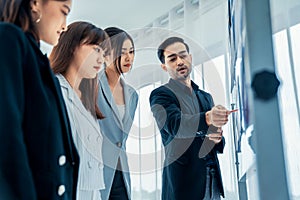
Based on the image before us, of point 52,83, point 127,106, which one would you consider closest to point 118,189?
point 127,106

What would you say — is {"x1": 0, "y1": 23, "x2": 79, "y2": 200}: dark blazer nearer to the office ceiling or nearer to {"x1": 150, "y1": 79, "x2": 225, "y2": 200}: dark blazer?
{"x1": 150, "y1": 79, "x2": 225, "y2": 200}: dark blazer

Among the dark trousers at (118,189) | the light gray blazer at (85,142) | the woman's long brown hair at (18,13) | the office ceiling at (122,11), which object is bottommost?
the dark trousers at (118,189)

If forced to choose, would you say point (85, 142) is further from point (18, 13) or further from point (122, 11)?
point (122, 11)

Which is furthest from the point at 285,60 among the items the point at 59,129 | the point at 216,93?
the point at 59,129

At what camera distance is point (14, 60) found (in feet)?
1.91

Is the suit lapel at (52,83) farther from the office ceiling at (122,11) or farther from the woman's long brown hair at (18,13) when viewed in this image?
the office ceiling at (122,11)

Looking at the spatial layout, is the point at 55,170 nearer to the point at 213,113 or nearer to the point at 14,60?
the point at 14,60

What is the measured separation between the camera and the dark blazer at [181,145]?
1.16m

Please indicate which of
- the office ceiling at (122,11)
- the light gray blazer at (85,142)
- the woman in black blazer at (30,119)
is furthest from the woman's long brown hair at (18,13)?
the office ceiling at (122,11)

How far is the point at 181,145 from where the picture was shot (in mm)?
1203

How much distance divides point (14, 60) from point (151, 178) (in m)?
1.45

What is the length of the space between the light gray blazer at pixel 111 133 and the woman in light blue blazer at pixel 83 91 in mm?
27

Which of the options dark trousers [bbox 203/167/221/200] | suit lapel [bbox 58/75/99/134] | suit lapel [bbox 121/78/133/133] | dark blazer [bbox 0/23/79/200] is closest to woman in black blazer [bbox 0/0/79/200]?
dark blazer [bbox 0/23/79/200]

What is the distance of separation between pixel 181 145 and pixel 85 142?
0.36 metres
